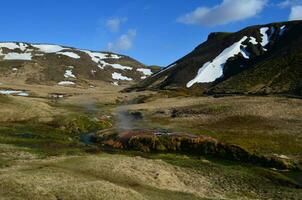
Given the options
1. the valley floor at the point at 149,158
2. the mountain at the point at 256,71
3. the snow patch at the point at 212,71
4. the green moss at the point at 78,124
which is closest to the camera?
the valley floor at the point at 149,158

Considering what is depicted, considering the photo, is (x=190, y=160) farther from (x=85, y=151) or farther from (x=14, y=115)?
(x=14, y=115)

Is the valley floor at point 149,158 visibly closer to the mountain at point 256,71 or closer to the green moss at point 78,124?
the green moss at point 78,124

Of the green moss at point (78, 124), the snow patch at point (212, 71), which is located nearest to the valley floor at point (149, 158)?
the green moss at point (78, 124)

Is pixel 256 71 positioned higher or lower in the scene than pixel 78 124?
higher

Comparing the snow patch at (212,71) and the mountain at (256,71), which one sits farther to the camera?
the snow patch at (212,71)

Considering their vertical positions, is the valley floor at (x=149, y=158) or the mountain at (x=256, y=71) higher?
the mountain at (x=256, y=71)

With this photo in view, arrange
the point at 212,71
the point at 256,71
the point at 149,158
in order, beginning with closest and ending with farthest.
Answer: the point at 149,158 < the point at 256,71 < the point at 212,71

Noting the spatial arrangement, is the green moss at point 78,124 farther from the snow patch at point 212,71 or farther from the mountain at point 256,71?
the snow patch at point 212,71

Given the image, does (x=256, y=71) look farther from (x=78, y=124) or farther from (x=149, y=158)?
(x=149, y=158)

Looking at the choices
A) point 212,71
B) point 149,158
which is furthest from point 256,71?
point 149,158

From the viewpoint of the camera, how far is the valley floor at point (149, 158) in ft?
136

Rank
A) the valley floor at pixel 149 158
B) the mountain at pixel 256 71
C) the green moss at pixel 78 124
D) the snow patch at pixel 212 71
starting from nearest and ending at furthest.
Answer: the valley floor at pixel 149 158 → the green moss at pixel 78 124 → the mountain at pixel 256 71 → the snow patch at pixel 212 71

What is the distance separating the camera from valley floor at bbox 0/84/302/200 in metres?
41.6

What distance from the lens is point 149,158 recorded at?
58844 mm
